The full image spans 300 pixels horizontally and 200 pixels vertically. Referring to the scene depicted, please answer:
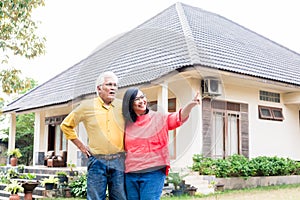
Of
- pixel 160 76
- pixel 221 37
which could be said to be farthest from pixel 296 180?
pixel 160 76

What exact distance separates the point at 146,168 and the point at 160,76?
2.09ft

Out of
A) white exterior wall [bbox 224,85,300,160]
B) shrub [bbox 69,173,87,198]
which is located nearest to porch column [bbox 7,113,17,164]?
shrub [bbox 69,173,87,198]

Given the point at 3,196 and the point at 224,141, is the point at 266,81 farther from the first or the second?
the point at 3,196

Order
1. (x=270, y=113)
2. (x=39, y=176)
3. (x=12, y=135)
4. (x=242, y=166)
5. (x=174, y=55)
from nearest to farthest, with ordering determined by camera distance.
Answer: (x=174, y=55), (x=242, y=166), (x=39, y=176), (x=270, y=113), (x=12, y=135)

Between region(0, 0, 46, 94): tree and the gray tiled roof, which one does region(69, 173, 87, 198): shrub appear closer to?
the gray tiled roof

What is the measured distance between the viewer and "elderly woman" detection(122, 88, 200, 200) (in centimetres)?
253

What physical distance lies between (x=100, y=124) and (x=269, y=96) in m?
8.47

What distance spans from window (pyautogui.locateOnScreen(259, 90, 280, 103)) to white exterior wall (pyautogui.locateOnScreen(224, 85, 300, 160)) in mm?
104

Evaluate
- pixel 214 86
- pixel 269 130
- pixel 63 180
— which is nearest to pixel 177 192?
pixel 63 180

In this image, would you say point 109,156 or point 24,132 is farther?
point 24,132

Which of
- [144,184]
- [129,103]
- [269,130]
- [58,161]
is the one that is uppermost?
[269,130]

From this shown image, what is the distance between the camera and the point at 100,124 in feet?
8.87

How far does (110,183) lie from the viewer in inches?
106

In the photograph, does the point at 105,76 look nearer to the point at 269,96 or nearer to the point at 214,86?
the point at 214,86
